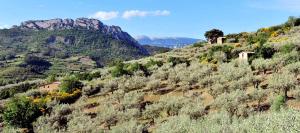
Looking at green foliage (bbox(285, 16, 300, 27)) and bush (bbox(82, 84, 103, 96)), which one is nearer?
bush (bbox(82, 84, 103, 96))

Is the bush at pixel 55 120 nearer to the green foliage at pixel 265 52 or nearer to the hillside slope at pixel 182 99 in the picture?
the hillside slope at pixel 182 99

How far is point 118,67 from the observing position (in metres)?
97.1

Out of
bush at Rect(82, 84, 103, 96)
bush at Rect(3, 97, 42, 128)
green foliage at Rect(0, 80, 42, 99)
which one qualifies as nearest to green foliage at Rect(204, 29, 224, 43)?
green foliage at Rect(0, 80, 42, 99)

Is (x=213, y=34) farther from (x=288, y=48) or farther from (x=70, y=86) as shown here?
(x=70, y=86)

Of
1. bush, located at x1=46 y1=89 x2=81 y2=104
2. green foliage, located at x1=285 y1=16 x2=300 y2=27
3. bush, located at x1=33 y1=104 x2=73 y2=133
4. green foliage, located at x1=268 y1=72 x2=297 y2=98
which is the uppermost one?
green foliage, located at x1=285 y1=16 x2=300 y2=27

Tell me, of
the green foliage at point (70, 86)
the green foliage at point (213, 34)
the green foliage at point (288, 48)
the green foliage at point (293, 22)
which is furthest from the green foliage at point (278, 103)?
the green foliage at point (293, 22)

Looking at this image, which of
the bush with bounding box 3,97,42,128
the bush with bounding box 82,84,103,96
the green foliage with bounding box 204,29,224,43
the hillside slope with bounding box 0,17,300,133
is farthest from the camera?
the green foliage with bounding box 204,29,224,43

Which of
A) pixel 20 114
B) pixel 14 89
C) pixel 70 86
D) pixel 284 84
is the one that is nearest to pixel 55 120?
pixel 20 114

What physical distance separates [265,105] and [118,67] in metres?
48.2

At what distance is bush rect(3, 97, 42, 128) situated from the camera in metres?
63.7

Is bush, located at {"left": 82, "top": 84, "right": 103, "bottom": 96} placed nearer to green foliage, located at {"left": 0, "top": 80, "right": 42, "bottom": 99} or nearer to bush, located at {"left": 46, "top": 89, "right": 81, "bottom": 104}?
bush, located at {"left": 46, "top": 89, "right": 81, "bottom": 104}

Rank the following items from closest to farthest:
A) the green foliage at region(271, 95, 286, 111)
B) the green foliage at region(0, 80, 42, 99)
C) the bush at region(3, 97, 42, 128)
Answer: the green foliage at region(271, 95, 286, 111)
the bush at region(3, 97, 42, 128)
the green foliage at region(0, 80, 42, 99)

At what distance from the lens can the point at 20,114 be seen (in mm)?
64312

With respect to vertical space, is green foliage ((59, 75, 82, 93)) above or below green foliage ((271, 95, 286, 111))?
below
